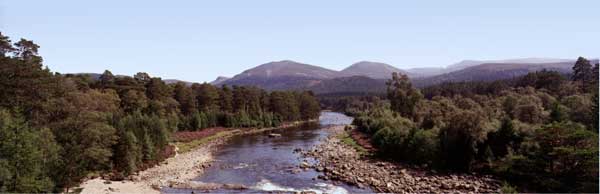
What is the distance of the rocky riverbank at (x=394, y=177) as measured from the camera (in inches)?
1239

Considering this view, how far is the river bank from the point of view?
31033 mm

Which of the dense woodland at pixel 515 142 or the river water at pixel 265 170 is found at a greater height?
the dense woodland at pixel 515 142

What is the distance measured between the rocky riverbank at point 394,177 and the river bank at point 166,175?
38.8 feet

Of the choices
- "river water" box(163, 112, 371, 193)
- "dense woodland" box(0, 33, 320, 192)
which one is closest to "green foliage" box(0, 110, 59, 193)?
"dense woodland" box(0, 33, 320, 192)

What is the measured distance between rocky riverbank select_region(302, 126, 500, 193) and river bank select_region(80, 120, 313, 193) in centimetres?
1183

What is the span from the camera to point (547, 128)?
88.1ft

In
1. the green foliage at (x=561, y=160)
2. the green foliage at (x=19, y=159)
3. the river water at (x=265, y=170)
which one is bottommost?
the river water at (x=265, y=170)

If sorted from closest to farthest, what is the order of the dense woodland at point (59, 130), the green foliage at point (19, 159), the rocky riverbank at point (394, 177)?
the green foliage at point (19, 159), the dense woodland at point (59, 130), the rocky riverbank at point (394, 177)

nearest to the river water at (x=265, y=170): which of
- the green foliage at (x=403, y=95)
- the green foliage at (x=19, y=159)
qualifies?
the green foliage at (x=19, y=159)

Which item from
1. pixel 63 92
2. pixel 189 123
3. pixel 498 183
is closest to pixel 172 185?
pixel 63 92

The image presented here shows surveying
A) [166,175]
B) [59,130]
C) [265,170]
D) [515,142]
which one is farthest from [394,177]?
[59,130]

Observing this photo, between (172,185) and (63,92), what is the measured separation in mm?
10608

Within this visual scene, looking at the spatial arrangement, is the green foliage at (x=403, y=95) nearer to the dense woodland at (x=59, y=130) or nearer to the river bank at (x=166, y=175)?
the river bank at (x=166, y=175)

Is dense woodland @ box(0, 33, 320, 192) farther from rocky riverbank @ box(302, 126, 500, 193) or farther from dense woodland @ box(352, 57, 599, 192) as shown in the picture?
dense woodland @ box(352, 57, 599, 192)
